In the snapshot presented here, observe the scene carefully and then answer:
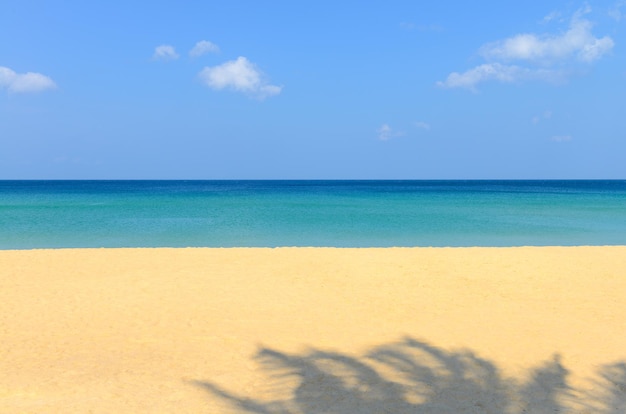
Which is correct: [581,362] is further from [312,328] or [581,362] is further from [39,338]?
[39,338]

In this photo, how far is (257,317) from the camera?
907 centimetres

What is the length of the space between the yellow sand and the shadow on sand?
0.11 m

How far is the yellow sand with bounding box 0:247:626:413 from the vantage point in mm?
6199

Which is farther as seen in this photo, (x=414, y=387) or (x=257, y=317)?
(x=257, y=317)

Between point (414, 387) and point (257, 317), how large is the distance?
363 cm

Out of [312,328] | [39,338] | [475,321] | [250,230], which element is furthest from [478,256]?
[250,230]

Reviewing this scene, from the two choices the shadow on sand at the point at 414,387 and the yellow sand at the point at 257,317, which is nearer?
the shadow on sand at the point at 414,387

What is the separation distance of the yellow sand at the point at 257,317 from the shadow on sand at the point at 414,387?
0.11 metres

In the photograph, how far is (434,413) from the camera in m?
5.40

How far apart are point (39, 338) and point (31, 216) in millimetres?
32355

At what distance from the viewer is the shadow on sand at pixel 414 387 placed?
5523 millimetres

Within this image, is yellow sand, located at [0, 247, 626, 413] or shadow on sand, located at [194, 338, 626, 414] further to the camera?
yellow sand, located at [0, 247, 626, 413]

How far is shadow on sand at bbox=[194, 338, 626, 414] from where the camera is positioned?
5.52 m

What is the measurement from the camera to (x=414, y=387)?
238 inches
